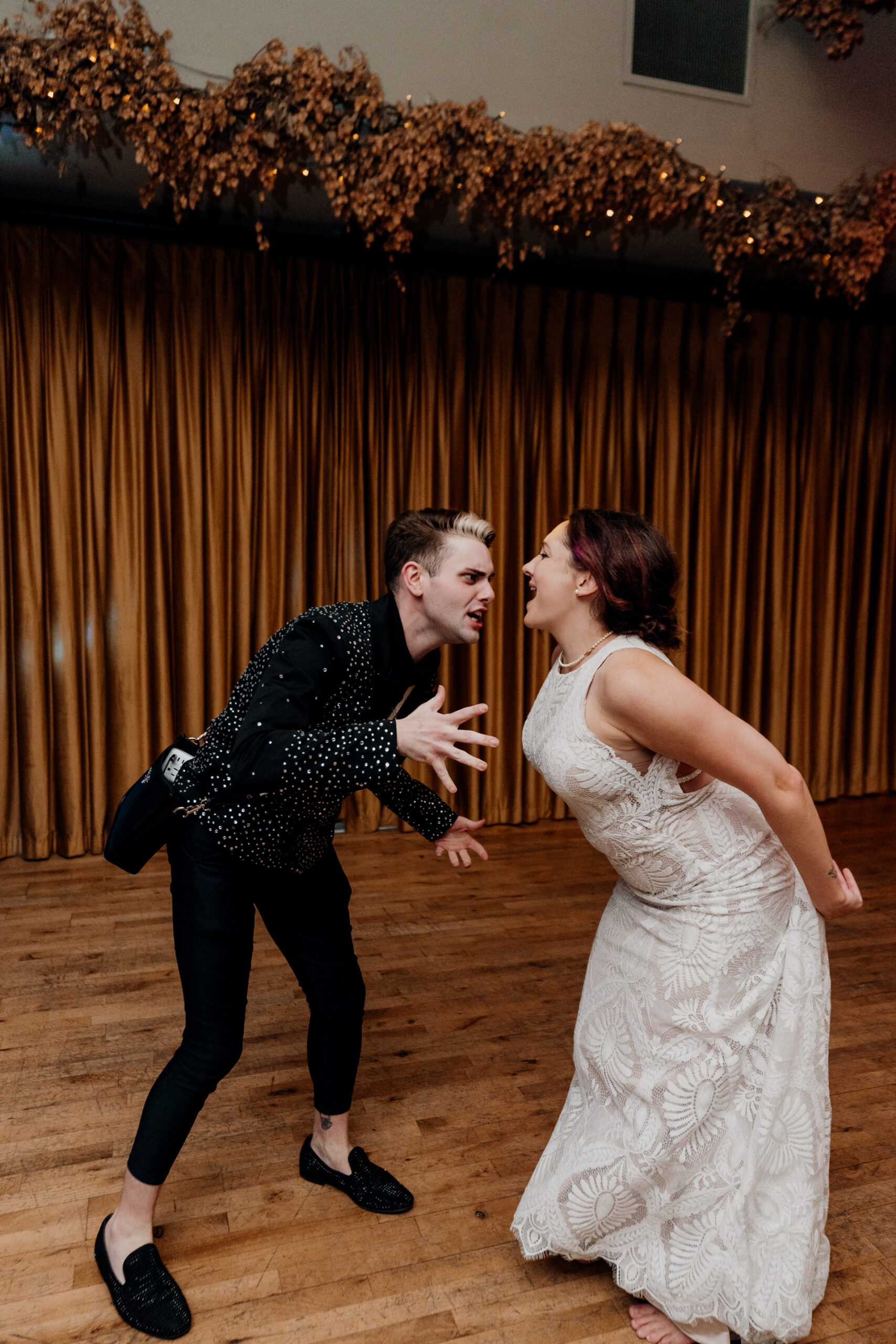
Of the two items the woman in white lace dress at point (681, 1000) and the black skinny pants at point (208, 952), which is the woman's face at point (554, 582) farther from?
the black skinny pants at point (208, 952)

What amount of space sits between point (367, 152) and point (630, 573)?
2594 millimetres

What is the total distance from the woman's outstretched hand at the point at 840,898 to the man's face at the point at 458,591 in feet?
→ 2.60

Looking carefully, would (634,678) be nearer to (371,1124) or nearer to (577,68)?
(371,1124)

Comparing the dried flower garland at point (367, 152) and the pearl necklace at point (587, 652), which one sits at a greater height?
the dried flower garland at point (367, 152)

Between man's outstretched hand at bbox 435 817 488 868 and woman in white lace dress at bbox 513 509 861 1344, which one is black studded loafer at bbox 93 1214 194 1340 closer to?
woman in white lace dress at bbox 513 509 861 1344

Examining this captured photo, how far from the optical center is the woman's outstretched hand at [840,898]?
1.64m

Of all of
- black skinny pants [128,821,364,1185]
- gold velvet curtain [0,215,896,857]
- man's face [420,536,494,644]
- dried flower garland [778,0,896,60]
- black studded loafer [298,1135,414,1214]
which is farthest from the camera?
gold velvet curtain [0,215,896,857]

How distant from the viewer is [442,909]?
3883 mm

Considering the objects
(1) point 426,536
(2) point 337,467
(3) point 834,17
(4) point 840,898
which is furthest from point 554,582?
(3) point 834,17

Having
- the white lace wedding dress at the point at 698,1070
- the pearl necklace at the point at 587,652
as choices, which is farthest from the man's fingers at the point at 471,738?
the pearl necklace at the point at 587,652

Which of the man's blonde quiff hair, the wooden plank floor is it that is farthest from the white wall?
the wooden plank floor

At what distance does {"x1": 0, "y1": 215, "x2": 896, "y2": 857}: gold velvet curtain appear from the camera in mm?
4359

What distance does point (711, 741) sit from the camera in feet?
4.94

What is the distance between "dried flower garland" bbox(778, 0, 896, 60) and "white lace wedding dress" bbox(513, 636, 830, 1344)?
3.72 meters
